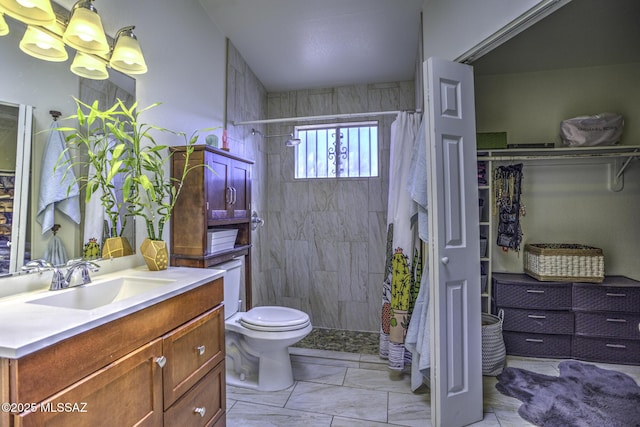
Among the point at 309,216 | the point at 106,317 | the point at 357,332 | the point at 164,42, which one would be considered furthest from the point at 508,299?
the point at 164,42

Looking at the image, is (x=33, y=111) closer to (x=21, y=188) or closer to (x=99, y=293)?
(x=21, y=188)

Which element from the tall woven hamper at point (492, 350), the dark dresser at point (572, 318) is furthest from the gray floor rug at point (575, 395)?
the dark dresser at point (572, 318)

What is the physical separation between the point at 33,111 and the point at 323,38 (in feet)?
6.76

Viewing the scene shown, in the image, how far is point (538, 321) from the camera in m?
2.51

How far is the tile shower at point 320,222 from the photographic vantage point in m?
3.23

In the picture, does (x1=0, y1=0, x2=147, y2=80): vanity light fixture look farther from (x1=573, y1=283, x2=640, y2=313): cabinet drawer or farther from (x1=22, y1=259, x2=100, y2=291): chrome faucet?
(x1=573, y1=283, x2=640, y2=313): cabinet drawer

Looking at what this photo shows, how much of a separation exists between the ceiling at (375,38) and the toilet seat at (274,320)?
2180 millimetres

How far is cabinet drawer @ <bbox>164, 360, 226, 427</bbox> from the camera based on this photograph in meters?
1.23


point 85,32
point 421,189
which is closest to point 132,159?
point 85,32

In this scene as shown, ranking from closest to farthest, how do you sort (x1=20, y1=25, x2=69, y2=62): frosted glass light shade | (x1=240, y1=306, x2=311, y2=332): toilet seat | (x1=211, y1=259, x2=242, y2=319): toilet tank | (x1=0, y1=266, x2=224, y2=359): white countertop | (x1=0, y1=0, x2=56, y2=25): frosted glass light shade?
(x1=0, y1=266, x2=224, y2=359): white countertop, (x1=0, y1=0, x2=56, y2=25): frosted glass light shade, (x1=20, y1=25, x2=69, y2=62): frosted glass light shade, (x1=240, y1=306, x2=311, y2=332): toilet seat, (x1=211, y1=259, x2=242, y2=319): toilet tank

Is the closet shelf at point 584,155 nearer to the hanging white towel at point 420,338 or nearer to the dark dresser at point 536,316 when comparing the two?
the dark dresser at point 536,316

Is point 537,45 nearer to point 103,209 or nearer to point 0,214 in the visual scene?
point 103,209

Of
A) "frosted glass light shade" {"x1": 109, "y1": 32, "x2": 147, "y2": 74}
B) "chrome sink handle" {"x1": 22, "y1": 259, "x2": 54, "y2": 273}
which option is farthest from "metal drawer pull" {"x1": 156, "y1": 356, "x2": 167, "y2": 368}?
"frosted glass light shade" {"x1": 109, "y1": 32, "x2": 147, "y2": 74}

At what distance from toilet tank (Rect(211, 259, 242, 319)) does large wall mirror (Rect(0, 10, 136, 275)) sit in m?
0.87
